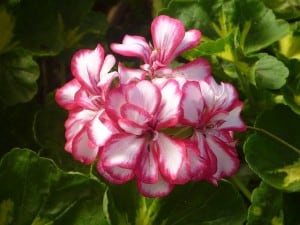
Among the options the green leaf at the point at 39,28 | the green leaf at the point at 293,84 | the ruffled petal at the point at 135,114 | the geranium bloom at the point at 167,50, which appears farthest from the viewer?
the green leaf at the point at 39,28

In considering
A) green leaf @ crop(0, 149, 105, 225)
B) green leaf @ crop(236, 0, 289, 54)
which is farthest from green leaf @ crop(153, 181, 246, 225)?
green leaf @ crop(236, 0, 289, 54)

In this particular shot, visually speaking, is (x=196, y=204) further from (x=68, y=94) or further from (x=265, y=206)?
(x=68, y=94)

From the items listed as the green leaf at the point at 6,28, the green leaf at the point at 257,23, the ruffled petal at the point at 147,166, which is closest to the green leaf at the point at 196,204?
the ruffled petal at the point at 147,166

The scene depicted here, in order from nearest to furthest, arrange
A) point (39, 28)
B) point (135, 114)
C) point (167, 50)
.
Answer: point (135, 114), point (167, 50), point (39, 28)

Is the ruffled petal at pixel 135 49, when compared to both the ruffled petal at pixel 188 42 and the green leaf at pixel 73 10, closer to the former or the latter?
the ruffled petal at pixel 188 42

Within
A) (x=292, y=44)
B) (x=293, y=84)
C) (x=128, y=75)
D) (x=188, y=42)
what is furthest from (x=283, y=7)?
(x=128, y=75)

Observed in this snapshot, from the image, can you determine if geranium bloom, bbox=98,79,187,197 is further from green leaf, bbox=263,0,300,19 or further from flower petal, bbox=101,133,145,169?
green leaf, bbox=263,0,300,19

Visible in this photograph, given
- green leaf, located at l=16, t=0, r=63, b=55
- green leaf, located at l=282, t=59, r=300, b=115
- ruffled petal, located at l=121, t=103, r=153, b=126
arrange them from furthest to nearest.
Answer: green leaf, located at l=16, t=0, r=63, b=55, green leaf, located at l=282, t=59, r=300, b=115, ruffled petal, located at l=121, t=103, r=153, b=126
